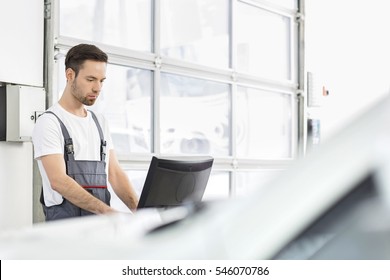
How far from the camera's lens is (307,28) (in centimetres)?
557

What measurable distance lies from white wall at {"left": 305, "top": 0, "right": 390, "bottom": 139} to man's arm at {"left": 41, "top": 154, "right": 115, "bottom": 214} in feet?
9.85

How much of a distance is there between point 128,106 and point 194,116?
715 millimetres

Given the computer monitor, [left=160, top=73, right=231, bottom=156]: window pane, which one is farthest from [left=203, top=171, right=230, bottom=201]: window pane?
the computer monitor

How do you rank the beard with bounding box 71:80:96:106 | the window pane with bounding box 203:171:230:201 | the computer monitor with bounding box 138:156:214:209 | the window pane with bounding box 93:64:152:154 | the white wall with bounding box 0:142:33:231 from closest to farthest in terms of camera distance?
the computer monitor with bounding box 138:156:214:209
the beard with bounding box 71:80:96:106
the white wall with bounding box 0:142:33:231
the window pane with bounding box 93:64:152:154
the window pane with bounding box 203:171:230:201

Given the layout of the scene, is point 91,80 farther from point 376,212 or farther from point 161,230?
point 376,212

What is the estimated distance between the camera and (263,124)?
5.18 m

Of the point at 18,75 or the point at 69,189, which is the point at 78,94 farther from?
the point at 18,75

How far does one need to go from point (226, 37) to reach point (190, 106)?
72 cm

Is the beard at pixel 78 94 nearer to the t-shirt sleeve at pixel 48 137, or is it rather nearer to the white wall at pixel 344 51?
the t-shirt sleeve at pixel 48 137

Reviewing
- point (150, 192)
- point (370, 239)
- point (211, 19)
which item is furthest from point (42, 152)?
point (211, 19)

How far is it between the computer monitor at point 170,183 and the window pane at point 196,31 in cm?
203

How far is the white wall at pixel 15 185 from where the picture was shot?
2.96m

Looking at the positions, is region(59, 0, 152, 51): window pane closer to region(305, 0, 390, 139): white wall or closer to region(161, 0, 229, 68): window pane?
region(161, 0, 229, 68): window pane

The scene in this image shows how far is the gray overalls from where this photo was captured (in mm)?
2535
